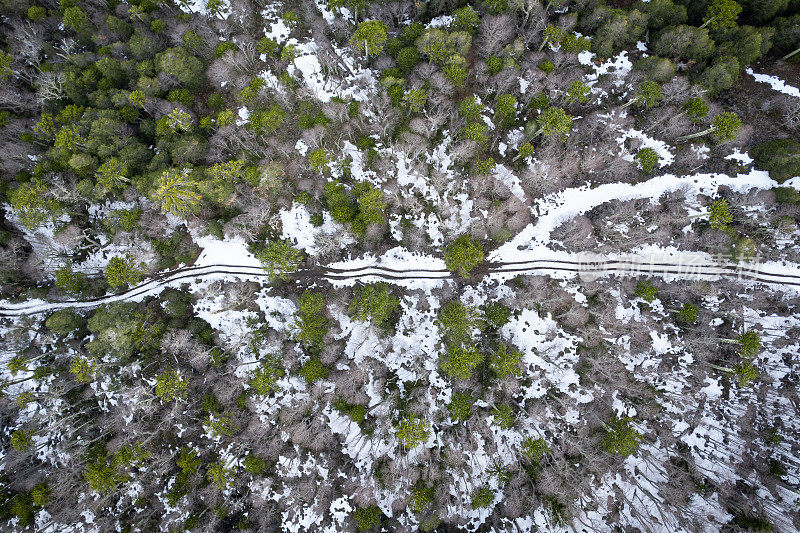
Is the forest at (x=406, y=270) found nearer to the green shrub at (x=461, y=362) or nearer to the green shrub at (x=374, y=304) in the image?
the green shrub at (x=374, y=304)

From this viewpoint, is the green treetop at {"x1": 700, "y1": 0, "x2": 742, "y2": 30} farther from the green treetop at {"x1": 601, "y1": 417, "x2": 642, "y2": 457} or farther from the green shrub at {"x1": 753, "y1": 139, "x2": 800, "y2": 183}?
the green treetop at {"x1": 601, "y1": 417, "x2": 642, "y2": 457}

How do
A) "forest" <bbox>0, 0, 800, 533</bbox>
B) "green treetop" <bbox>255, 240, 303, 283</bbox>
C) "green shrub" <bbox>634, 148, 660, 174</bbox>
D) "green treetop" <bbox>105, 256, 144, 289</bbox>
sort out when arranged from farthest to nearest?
1. "green shrub" <bbox>634, 148, 660, 174</bbox>
2. "green treetop" <bbox>255, 240, 303, 283</bbox>
3. "green treetop" <bbox>105, 256, 144, 289</bbox>
4. "forest" <bbox>0, 0, 800, 533</bbox>

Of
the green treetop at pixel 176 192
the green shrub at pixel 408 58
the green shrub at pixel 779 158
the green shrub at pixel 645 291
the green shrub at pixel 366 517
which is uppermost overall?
the green shrub at pixel 408 58

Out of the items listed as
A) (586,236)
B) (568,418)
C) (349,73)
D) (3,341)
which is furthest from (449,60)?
(3,341)

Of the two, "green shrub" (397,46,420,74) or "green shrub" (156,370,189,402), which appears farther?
"green shrub" (397,46,420,74)

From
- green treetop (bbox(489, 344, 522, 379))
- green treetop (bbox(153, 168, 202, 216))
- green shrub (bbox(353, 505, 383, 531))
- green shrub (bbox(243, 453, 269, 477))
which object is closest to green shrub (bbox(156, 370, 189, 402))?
green shrub (bbox(243, 453, 269, 477))

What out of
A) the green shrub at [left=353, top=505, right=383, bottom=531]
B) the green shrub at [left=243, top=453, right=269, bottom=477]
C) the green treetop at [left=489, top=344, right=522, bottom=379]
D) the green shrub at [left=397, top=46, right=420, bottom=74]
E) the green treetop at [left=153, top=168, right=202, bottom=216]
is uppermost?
the green shrub at [left=397, top=46, right=420, bottom=74]

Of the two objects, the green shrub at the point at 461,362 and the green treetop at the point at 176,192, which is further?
the green treetop at the point at 176,192

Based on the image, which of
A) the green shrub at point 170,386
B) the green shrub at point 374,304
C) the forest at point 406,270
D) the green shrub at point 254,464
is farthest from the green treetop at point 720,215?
the green shrub at point 170,386

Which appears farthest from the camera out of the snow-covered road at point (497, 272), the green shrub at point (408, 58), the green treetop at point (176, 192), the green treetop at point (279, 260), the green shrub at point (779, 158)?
the green shrub at point (408, 58)
